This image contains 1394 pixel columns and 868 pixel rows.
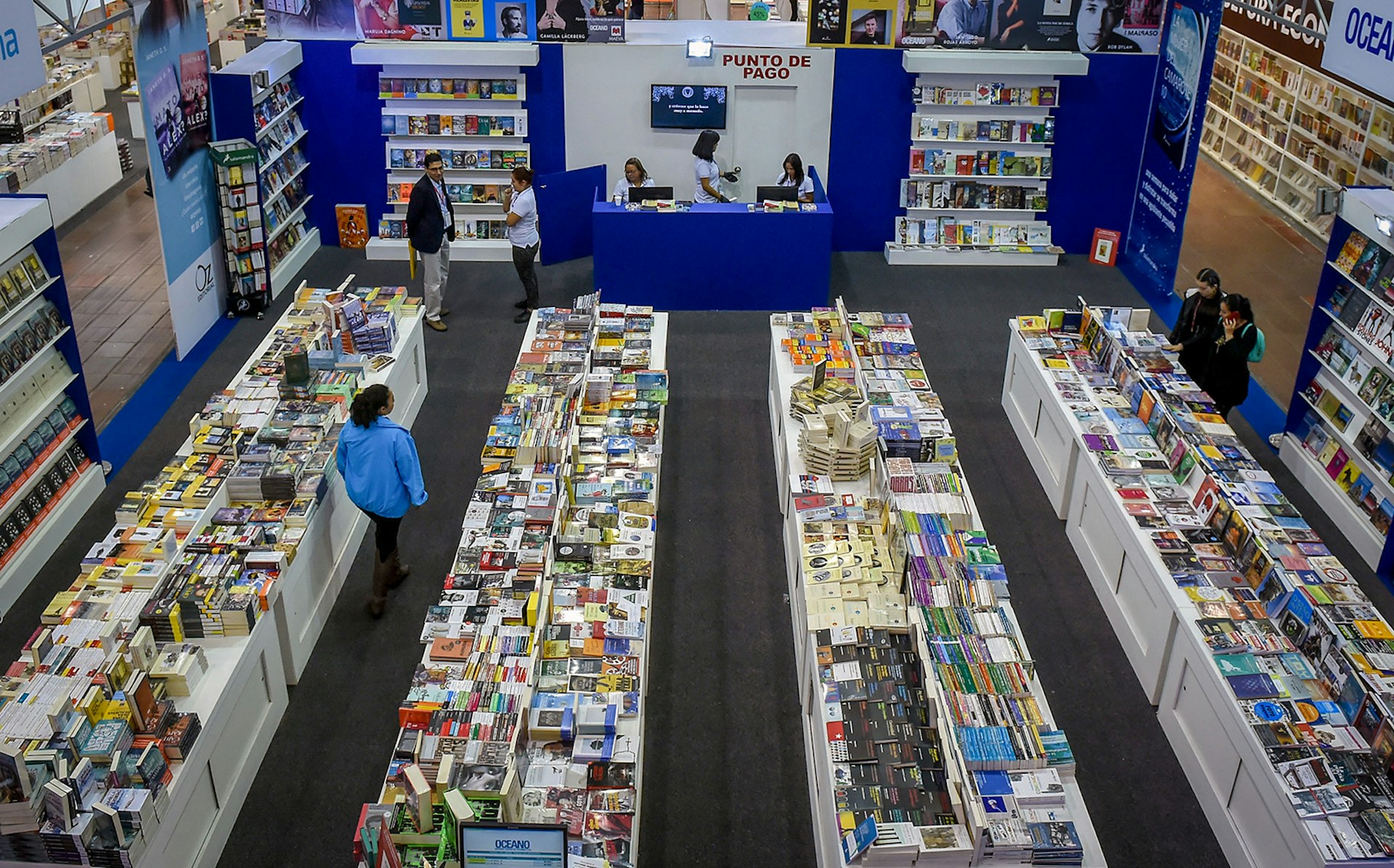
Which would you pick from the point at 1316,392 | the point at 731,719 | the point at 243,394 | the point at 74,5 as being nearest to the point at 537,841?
the point at 731,719

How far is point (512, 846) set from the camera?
187 inches

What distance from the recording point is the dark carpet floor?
6449mm

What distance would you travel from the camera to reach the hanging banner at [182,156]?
10.4 m

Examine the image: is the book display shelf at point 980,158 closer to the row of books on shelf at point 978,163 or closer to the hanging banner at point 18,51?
the row of books on shelf at point 978,163

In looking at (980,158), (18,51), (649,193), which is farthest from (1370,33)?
(18,51)

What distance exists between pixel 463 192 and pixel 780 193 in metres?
3.72

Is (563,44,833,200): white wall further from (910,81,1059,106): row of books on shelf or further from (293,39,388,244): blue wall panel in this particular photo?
(293,39,388,244): blue wall panel

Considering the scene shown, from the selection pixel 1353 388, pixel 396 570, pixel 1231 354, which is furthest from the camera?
pixel 1231 354

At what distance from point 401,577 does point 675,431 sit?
9.72 ft

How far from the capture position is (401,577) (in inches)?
325

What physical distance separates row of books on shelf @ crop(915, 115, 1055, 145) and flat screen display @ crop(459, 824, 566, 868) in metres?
10.6

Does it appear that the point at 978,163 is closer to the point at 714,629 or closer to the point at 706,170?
the point at 706,170

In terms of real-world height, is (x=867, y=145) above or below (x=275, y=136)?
below

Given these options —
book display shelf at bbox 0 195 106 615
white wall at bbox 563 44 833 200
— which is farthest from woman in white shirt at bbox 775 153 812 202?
book display shelf at bbox 0 195 106 615
